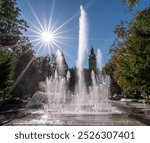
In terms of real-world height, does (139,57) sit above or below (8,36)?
below

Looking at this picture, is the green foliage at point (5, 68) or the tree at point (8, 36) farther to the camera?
the tree at point (8, 36)

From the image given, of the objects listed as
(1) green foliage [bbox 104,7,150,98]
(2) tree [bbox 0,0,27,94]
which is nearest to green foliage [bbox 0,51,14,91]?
(2) tree [bbox 0,0,27,94]

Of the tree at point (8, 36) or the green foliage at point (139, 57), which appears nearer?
the green foliage at point (139, 57)

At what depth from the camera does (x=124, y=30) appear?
2197cm

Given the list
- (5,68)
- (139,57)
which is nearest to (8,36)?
(5,68)

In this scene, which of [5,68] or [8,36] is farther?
[8,36]

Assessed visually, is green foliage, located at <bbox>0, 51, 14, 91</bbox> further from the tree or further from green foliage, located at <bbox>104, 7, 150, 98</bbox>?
green foliage, located at <bbox>104, 7, 150, 98</bbox>

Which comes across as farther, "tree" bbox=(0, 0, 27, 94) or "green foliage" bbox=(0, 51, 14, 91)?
"tree" bbox=(0, 0, 27, 94)

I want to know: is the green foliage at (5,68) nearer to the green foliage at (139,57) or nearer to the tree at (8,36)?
the tree at (8,36)

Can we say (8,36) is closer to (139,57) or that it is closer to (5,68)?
(5,68)

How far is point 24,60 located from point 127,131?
53.2ft

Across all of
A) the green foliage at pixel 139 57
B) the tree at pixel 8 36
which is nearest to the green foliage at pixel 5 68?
the tree at pixel 8 36

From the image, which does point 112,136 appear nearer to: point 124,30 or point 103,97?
point 124,30

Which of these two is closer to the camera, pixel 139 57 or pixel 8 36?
pixel 139 57
